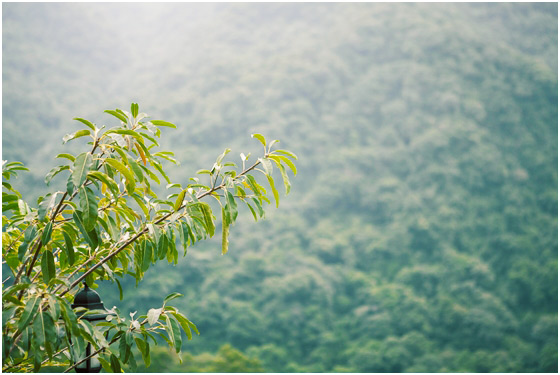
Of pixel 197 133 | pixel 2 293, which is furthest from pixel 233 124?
pixel 2 293

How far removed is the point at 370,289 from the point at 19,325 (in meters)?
14.6

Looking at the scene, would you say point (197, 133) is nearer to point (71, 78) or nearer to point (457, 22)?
point (71, 78)

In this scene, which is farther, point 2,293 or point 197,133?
point 197,133

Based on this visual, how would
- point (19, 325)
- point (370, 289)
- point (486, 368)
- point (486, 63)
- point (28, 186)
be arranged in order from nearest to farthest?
point (19, 325), point (486, 368), point (370, 289), point (28, 186), point (486, 63)

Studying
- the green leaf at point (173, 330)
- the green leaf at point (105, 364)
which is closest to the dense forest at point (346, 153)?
the green leaf at point (105, 364)

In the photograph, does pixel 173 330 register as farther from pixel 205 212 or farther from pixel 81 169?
pixel 81 169

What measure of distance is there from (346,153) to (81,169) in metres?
16.9

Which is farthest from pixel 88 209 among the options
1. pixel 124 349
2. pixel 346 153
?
pixel 346 153

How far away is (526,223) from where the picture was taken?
1669 cm

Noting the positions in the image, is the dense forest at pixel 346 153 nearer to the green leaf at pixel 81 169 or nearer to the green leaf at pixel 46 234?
the green leaf at pixel 46 234

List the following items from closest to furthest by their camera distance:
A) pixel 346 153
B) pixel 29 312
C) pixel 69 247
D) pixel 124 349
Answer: pixel 29 312, pixel 69 247, pixel 124 349, pixel 346 153

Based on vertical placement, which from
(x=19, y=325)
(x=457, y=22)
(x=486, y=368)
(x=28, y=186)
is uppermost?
(x=457, y=22)

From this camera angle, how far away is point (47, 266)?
1.18 m

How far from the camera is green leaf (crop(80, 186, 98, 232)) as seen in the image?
1.06 metres
